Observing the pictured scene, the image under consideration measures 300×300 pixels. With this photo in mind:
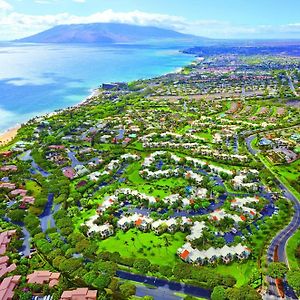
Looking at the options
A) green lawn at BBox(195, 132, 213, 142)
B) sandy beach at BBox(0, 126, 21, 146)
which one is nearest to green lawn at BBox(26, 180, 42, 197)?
sandy beach at BBox(0, 126, 21, 146)

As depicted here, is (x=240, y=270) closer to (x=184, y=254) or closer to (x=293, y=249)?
(x=184, y=254)

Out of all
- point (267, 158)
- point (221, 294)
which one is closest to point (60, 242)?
point (221, 294)

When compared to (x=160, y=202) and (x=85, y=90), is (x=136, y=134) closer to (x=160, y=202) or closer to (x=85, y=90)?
(x=160, y=202)

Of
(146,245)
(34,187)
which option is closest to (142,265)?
(146,245)

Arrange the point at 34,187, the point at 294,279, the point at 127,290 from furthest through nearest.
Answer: the point at 34,187 < the point at 127,290 < the point at 294,279

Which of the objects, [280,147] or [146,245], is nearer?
[146,245]

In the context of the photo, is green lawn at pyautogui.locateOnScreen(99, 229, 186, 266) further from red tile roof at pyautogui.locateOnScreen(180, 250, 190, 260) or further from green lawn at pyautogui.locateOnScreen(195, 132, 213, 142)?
green lawn at pyautogui.locateOnScreen(195, 132, 213, 142)

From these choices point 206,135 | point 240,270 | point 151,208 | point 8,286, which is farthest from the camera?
point 206,135

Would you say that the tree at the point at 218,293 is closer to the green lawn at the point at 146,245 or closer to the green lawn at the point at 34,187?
the green lawn at the point at 146,245
